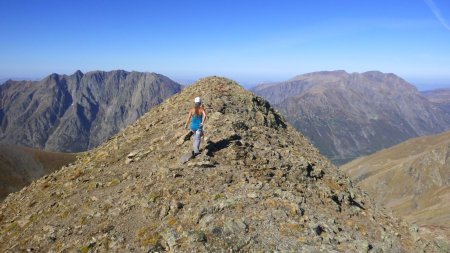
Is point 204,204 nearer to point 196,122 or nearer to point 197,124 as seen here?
point 197,124

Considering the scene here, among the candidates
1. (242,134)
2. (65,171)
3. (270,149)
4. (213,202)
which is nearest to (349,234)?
(213,202)

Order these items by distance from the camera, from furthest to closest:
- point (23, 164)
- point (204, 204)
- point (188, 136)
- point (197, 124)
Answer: point (23, 164)
point (188, 136)
point (197, 124)
point (204, 204)

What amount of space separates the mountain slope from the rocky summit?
305ft

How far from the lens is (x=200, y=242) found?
1634 cm

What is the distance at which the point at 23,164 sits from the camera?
123562 millimetres

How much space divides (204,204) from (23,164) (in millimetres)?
120757

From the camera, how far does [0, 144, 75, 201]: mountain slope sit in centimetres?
11138

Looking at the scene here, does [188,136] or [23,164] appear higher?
[188,136]

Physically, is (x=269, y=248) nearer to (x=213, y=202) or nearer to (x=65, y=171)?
(x=213, y=202)

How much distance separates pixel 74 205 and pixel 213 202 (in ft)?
26.5

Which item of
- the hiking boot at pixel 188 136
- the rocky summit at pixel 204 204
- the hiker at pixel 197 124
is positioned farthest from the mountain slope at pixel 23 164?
the hiker at pixel 197 124

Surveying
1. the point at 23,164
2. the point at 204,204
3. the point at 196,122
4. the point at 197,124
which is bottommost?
the point at 23,164

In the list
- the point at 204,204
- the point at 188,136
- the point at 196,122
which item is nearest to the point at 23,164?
the point at 188,136

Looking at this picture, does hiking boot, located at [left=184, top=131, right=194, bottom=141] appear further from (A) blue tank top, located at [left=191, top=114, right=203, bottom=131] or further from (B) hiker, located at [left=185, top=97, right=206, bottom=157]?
(A) blue tank top, located at [left=191, top=114, right=203, bottom=131]
